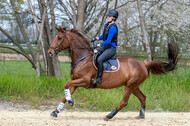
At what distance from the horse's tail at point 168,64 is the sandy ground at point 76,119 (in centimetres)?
132

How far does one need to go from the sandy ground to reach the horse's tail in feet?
4.32

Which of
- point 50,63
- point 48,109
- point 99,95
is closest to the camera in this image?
point 48,109

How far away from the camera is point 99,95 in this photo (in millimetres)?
7266

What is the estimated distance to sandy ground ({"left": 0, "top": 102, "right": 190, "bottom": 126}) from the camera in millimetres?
5020

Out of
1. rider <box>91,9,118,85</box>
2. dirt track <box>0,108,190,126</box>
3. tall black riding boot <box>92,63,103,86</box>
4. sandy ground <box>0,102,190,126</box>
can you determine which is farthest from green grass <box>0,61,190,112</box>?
rider <box>91,9,118,85</box>

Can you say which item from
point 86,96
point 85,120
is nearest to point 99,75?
point 85,120

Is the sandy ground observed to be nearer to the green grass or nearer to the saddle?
the green grass

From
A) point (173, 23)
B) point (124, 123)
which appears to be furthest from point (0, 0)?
point (173, 23)

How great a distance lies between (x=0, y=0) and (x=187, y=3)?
412 inches

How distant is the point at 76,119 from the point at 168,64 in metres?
2.85

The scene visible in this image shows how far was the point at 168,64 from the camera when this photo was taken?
5.96m

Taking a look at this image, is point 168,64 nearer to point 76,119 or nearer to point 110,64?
point 110,64

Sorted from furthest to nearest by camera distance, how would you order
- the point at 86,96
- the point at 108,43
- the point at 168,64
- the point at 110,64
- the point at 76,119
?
the point at 86,96
the point at 168,64
the point at 76,119
the point at 110,64
the point at 108,43

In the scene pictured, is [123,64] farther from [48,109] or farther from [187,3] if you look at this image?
[187,3]
